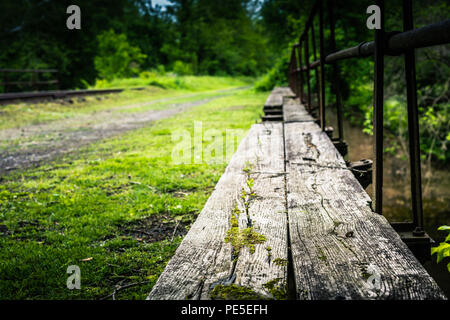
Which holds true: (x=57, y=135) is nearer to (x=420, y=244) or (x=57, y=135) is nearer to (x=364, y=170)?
(x=364, y=170)

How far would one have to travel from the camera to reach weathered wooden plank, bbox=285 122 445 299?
38.3 inches

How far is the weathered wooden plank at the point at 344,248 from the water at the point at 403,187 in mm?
6139

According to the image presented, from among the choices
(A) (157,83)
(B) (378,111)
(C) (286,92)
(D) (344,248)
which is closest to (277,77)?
(A) (157,83)

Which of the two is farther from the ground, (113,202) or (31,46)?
(31,46)

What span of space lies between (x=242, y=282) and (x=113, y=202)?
237 cm

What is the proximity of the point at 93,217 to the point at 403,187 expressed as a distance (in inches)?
381

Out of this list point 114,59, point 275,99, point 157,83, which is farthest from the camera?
point 114,59

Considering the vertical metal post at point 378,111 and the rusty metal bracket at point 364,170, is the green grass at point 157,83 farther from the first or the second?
the vertical metal post at point 378,111

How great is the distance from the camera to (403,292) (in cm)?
95

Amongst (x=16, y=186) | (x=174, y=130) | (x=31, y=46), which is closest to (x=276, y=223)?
(x=16, y=186)

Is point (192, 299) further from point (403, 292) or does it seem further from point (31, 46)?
point (31, 46)

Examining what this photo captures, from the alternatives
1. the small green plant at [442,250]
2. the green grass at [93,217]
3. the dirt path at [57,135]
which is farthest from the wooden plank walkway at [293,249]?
the dirt path at [57,135]

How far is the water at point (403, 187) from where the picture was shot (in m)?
8.52

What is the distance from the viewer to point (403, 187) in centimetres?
1040
